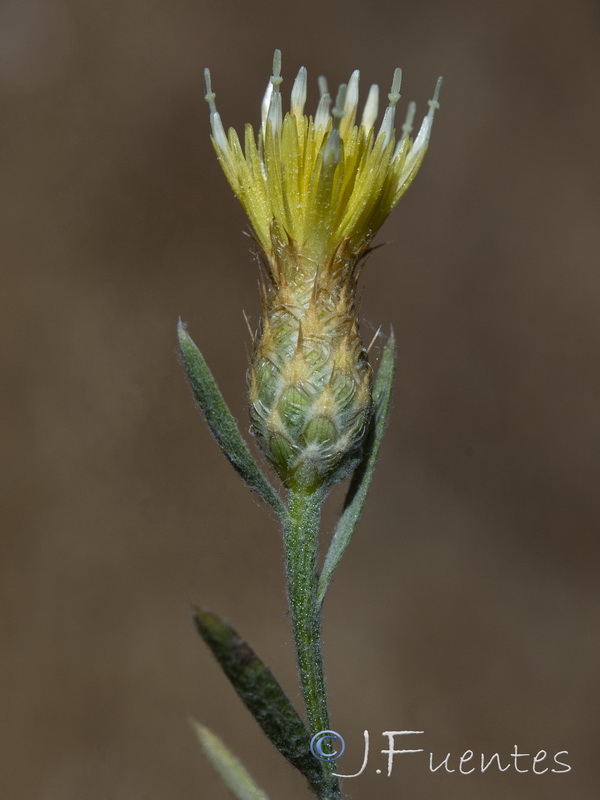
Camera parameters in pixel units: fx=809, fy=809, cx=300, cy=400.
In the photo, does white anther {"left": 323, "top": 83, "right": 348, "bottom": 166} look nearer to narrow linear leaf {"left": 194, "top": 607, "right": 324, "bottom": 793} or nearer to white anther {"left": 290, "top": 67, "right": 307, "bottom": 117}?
white anther {"left": 290, "top": 67, "right": 307, "bottom": 117}

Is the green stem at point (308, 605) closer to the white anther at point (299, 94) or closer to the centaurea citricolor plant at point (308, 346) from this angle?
the centaurea citricolor plant at point (308, 346)

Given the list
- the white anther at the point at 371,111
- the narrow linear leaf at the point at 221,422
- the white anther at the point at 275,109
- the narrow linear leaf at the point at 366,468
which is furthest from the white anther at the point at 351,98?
the narrow linear leaf at the point at 221,422

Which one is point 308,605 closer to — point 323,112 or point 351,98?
point 323,112

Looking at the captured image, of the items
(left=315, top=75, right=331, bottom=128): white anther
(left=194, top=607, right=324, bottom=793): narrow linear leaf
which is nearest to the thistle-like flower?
(left=315, top=75, right=331, bottom=128): white anther

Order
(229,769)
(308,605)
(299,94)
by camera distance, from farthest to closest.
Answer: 1. (299,94)
2. (308,605)
3. (229,769)

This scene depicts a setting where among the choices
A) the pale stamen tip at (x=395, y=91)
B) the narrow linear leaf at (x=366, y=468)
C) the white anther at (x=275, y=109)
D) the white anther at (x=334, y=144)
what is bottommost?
the narrow linear leaf at (x=366, y=468)

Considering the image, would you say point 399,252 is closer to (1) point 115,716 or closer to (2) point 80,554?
(2) point 80,554

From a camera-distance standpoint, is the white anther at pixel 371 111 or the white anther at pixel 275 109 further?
the white anther at pixel 371 111

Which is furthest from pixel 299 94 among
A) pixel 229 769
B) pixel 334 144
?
pixel 229 769
